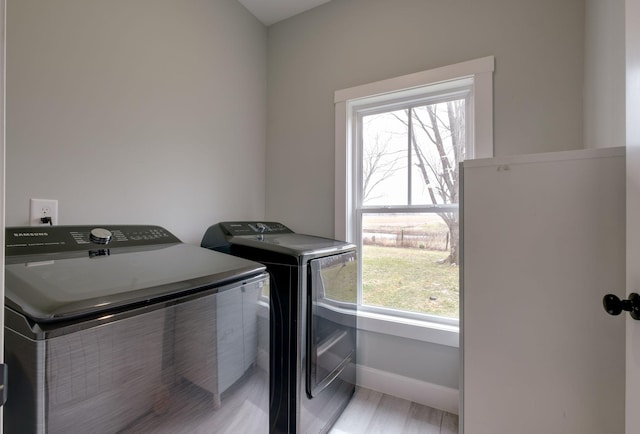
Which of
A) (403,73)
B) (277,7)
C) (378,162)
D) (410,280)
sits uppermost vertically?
(277,7)

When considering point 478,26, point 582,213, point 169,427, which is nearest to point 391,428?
point 169,427

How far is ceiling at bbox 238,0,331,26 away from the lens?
7.30 feet

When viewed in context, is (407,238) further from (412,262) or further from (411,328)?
(411,328)

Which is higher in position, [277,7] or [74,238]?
[277,7]

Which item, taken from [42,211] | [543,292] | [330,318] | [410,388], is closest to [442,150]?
[543,292]

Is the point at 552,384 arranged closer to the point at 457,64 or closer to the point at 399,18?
the point at 457,64

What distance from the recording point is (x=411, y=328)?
6.11ft

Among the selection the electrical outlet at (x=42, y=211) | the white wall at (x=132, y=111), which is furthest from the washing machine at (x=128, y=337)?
the white wall at (x=132, y=111)

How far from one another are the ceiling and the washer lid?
2105 millimetres

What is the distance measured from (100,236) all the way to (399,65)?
6.60ft

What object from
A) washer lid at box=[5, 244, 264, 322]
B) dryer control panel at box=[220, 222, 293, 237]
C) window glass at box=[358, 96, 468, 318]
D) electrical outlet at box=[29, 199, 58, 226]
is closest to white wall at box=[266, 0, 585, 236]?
dryer control panel at box=[220, 222, 293, 237]

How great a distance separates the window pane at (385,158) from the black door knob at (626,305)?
130 cm

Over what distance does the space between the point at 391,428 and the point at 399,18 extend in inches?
103

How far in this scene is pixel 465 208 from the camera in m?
1.17
